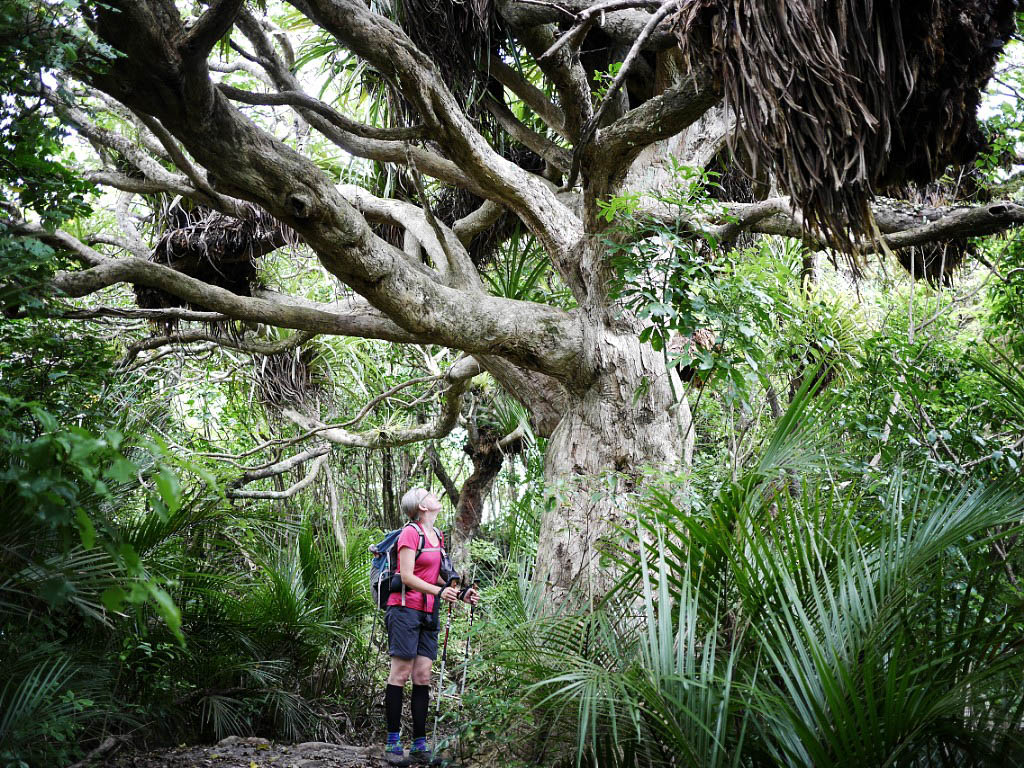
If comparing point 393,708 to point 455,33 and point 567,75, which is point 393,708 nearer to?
point 567,75

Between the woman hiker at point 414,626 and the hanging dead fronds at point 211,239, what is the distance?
2.38 m

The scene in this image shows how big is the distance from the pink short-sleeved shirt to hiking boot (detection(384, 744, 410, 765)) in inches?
28.0

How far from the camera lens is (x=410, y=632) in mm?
4105

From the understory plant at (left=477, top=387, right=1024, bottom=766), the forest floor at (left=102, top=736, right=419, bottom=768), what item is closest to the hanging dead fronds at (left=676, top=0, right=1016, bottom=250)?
the understory plant at (left=477, top=387, right=1024, bottom=766)

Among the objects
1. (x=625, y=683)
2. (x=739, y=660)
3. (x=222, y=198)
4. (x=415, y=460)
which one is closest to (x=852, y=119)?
(x=739, y=660)

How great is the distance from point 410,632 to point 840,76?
3273 millimetres

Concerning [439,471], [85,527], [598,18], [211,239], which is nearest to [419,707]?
[85,527]

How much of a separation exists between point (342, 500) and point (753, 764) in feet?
22.3

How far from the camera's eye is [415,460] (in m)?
9.92

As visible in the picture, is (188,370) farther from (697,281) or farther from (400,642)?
(697,281)

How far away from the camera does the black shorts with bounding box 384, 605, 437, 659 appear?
13.4 feet

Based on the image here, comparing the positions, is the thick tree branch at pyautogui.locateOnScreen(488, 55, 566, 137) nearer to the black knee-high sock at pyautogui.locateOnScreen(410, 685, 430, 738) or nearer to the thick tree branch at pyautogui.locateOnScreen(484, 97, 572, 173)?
the thick tree branch at pyautogui.locateOnScreen(484, 97, 572, 173)

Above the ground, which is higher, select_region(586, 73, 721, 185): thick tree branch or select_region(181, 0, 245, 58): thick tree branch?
select_region(586, 73, 721, 185): thick tree branch

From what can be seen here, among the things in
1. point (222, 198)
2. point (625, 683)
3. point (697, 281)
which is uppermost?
point (222, 198)
